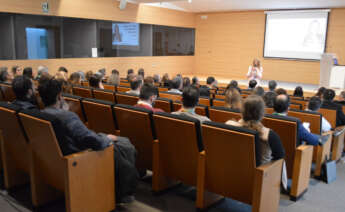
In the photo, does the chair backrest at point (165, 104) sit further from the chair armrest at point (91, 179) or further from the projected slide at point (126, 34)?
the projected slide at point (126, 34)

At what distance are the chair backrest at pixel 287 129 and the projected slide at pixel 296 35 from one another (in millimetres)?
8769

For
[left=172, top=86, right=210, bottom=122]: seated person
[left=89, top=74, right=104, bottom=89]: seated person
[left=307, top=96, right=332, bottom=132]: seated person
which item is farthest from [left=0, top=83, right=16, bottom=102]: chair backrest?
[left=307, top=96, right=332, bottom=132]: seated person

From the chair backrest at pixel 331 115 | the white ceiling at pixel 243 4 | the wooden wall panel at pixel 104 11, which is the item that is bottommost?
the chair backrest at pixel 331 115

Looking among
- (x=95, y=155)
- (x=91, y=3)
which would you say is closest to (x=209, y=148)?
(x=95, y=155)

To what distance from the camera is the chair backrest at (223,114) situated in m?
3.10

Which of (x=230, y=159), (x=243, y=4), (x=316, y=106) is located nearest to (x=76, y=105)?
(x=230, y=159)

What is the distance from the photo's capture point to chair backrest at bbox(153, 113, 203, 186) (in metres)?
2.46

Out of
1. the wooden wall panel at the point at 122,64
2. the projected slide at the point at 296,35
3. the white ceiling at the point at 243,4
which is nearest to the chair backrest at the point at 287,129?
the wooden wall panel at the point at 122,64

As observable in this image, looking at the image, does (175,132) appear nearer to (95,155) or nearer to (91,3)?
(95,155)

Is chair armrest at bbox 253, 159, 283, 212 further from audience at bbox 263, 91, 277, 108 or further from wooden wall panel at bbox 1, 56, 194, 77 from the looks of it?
wooden wall panel at bbox 1, 56, 194, 77

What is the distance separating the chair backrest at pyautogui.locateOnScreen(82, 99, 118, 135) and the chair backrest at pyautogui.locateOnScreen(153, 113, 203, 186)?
2.17 ft

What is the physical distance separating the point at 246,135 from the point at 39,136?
1.55 m

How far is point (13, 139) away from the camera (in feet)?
8.98

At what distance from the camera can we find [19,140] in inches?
105
